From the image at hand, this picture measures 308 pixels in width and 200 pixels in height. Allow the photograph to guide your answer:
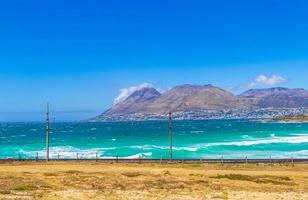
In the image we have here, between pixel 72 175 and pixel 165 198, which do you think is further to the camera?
pixel 72 175

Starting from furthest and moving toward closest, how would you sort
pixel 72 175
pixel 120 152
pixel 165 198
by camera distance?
pixel 120 152 → pixel 72 175 → pixel 165 198

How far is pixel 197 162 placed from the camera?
72250mm

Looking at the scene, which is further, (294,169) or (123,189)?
(294,169)

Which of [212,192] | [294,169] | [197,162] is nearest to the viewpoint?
[212,192]

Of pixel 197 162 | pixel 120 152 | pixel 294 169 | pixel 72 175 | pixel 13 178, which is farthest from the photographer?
pixel 120 152

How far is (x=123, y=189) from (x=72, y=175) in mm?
11487

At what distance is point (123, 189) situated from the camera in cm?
3991

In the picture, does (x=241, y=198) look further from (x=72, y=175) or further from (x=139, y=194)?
(x=72, y=175)

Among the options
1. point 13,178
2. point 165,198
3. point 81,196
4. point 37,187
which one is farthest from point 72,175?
point 165,198

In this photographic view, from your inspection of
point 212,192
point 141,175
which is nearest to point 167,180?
point 141,175

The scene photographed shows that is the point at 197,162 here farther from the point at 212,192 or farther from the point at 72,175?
the point at 212,192

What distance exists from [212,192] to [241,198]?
364 cm

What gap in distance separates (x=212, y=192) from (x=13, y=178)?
1986cm

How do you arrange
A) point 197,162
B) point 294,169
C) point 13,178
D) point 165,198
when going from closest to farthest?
point 165,198, point 13,178, point 294,169, point 197,162
